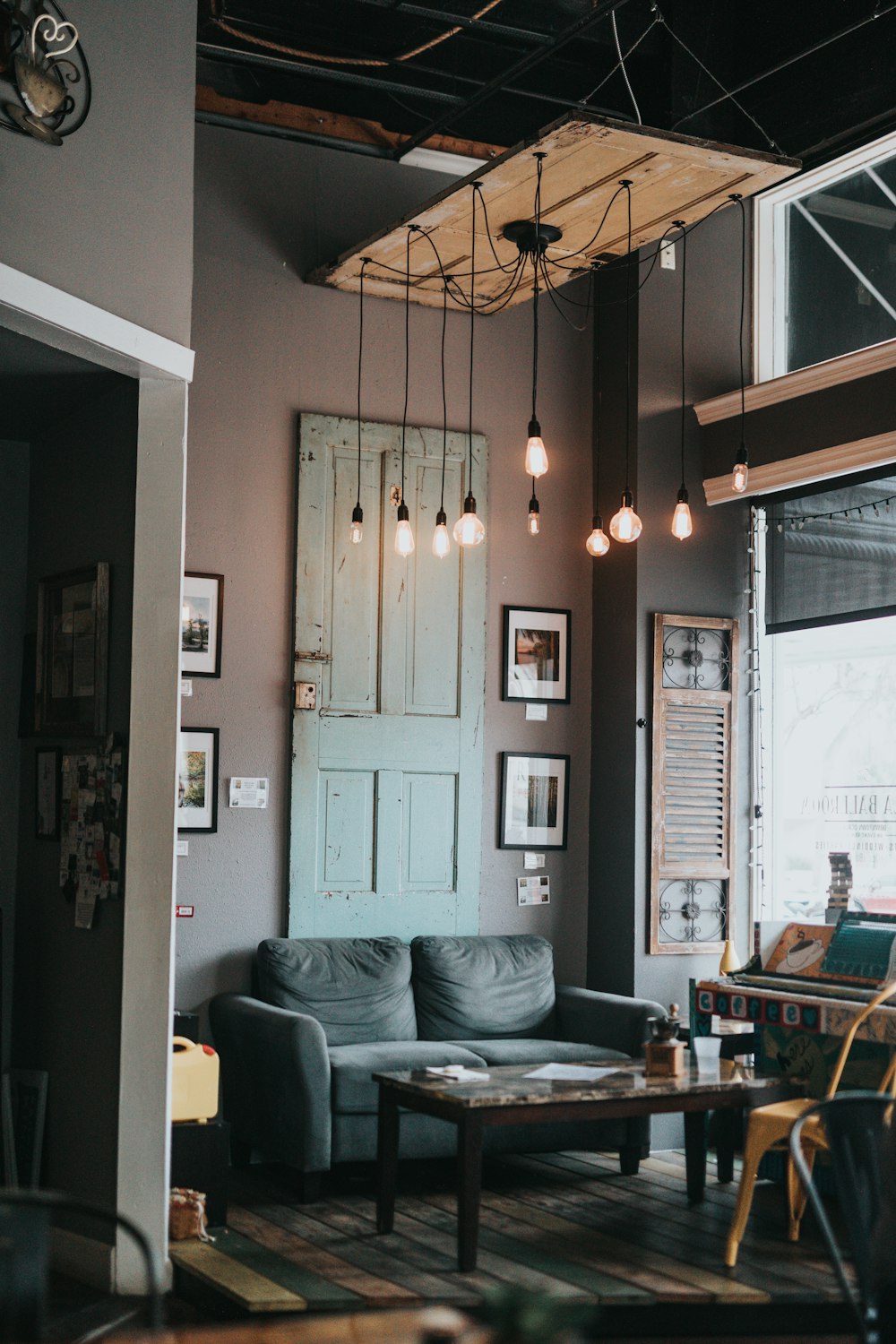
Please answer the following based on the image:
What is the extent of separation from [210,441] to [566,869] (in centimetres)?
274

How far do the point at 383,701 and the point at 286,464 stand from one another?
120 cm

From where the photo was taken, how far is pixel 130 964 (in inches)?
185

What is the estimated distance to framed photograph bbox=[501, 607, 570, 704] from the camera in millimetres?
7270

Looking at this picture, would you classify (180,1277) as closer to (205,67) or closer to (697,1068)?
(697,1068)

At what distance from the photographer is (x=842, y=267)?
6957 mm

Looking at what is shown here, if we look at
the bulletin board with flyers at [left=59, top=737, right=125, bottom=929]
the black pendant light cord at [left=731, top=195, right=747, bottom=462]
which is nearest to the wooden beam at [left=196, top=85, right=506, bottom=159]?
the black pendant light cord at [left=731, top=195, right=747, bottom=462]

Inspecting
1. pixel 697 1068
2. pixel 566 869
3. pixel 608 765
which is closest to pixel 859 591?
pixel 608 765

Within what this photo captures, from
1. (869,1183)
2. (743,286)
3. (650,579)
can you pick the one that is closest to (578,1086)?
(869,1183)

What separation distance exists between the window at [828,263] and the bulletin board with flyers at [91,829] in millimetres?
3943

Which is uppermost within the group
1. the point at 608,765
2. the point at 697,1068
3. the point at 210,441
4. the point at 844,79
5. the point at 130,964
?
the point at 844,79

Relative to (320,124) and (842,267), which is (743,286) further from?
(320,124)

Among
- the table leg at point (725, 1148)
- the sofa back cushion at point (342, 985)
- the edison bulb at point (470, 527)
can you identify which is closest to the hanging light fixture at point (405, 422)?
the edison bulb at point (470, 527)

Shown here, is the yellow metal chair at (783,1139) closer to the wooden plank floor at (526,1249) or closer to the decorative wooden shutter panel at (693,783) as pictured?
the wooden plank floor at (526,1249)

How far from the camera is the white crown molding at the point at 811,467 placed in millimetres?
6457
